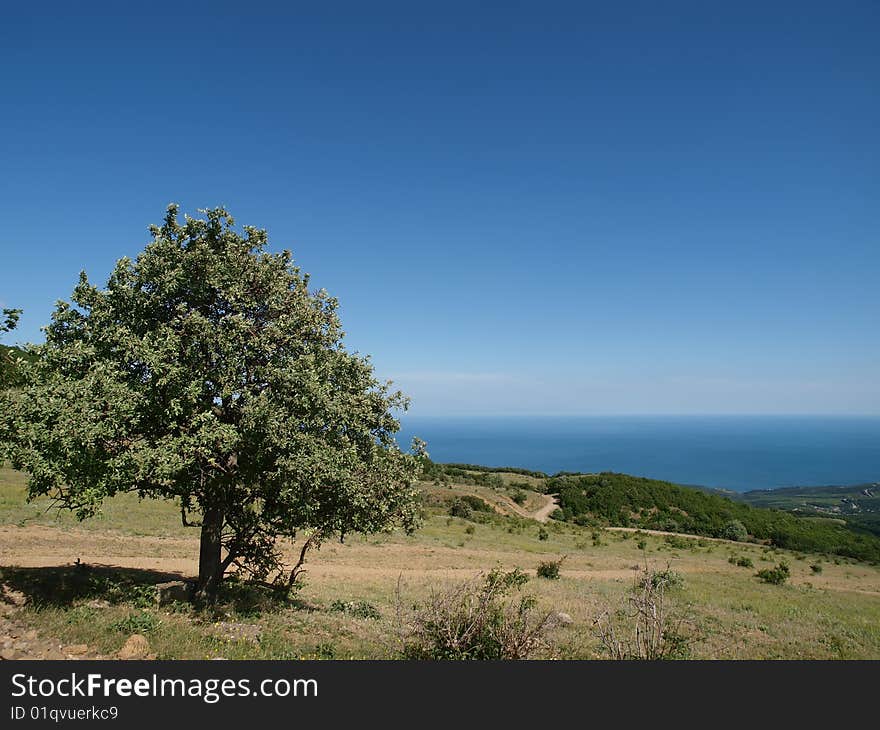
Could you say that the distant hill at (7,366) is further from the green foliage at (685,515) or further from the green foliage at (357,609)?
the green foliage at (685,515)

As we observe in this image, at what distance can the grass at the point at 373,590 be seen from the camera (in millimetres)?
10648

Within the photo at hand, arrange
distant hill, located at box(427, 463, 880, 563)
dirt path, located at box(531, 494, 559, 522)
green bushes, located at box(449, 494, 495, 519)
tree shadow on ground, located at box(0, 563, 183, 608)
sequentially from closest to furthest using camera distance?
tree shadow on ground, located at box(0, 563, 183, 608)
green bushes, located at box(449, 494, 495, 519)
distant hill, located at box(427, 463, 880, 563)
dirt path, located at box(531, 494, 559, 522)

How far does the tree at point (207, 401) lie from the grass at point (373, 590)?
2.43 metres

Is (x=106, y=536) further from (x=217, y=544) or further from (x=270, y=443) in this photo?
(x=270, y=443)

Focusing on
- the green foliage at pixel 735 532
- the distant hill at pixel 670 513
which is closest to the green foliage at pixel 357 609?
the distant hill at pixel 670 513

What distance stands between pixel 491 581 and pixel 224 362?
7470 millimetres

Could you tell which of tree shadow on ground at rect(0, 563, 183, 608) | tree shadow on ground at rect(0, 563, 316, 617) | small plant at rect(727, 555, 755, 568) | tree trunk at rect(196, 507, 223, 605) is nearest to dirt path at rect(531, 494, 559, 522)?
small plant at rect(727, 555, 755, 568)

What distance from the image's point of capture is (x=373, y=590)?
21.3m

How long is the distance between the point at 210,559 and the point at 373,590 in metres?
9.71

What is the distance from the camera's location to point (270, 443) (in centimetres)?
1048

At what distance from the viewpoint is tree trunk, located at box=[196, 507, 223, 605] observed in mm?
12695

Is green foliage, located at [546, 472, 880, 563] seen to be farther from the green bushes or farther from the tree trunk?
the tree trunk

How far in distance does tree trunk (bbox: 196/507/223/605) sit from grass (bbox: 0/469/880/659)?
2.36ft
